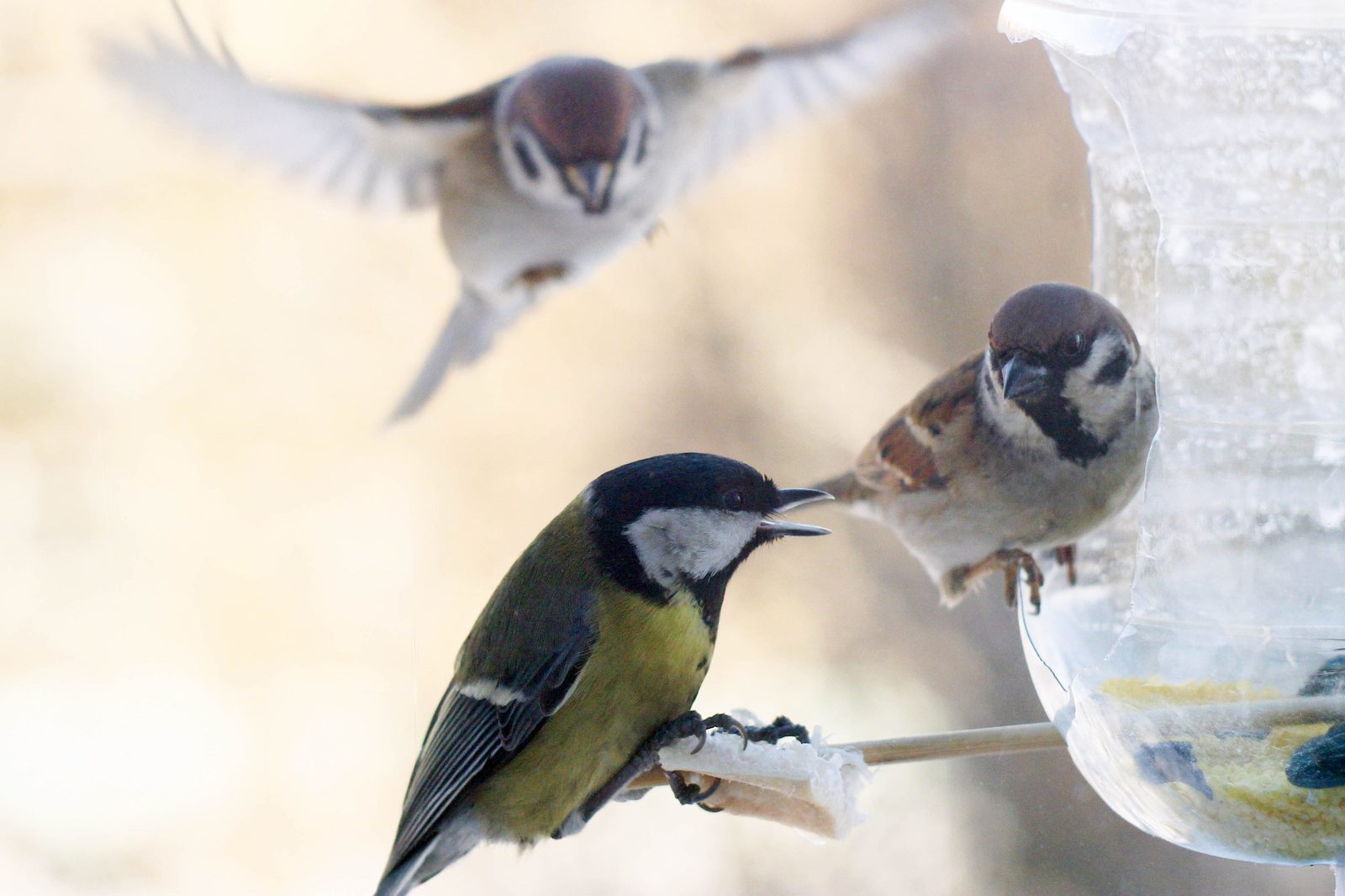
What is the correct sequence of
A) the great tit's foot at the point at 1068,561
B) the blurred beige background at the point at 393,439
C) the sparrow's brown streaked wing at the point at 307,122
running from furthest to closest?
the blurred beige background at the point at 393,439 → the sparrow's brown streaked wing at the point at 307,122 → the great tit's foot at the point at 1068,561

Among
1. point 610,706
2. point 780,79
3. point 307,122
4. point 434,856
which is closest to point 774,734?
point 610,706

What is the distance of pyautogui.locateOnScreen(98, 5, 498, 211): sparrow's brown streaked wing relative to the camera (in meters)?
1.64

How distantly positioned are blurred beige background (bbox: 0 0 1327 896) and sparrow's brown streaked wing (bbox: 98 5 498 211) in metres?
0.94

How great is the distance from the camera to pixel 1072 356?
1315mm

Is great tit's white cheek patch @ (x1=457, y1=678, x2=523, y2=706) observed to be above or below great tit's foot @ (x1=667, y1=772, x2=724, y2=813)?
above

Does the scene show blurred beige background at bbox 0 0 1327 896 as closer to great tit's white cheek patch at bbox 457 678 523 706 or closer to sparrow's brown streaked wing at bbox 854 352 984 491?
sparrow's brown streaked wing at bbox 854 352 984 491

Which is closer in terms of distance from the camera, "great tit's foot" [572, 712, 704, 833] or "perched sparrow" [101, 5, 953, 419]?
"great tit's foot" [572, 712, 704, 833]

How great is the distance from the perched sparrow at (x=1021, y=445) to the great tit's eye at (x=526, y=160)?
54 centimetres

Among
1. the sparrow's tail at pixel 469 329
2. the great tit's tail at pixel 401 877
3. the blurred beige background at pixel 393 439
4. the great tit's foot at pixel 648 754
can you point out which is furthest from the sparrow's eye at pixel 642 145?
the blurred beige background at pixel 393 439

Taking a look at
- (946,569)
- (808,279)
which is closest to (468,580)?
(808,279)

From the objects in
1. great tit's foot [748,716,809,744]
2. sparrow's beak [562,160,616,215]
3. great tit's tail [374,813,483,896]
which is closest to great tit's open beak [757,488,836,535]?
great tit's foot [748,716,809,744]

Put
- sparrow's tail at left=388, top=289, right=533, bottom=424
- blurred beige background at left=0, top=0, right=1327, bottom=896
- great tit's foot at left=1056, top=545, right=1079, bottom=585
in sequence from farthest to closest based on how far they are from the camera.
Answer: blurred beige background at left=0, top=0, right=1327, bottom=896
sparrow's tail at left=388, top=289, right=533, bottom=424
great tit's foot at left=1056, top=545, right=1079, bottom=585

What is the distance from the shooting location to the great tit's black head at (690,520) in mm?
1340

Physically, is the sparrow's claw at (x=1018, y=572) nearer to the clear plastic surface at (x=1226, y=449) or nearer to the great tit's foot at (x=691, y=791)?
the clear plastic surface at (x=1226, y=449)
